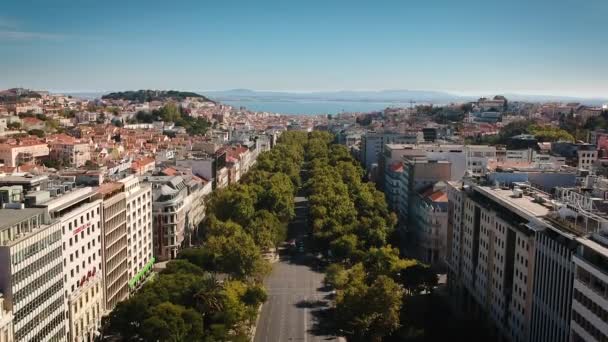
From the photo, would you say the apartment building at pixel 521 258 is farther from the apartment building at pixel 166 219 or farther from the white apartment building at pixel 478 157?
the apartment building at pixel 166 219

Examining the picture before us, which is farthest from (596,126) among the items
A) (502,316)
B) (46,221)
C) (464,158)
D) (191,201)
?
(46,221)

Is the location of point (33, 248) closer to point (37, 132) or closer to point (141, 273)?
point (141, 273)

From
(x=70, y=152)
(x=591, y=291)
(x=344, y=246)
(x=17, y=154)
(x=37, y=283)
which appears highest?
(x=591, y=291)

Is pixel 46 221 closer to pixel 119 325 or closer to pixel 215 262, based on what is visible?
pixel 119 325

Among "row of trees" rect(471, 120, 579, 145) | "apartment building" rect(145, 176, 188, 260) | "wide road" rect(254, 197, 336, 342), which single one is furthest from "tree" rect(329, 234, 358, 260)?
"row of trees" rect(471, 120, 579, 145)

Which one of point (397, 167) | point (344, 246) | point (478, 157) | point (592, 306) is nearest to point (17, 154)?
point (397, 167)

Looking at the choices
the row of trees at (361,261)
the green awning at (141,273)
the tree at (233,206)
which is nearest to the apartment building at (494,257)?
the row of trees at (361,261)

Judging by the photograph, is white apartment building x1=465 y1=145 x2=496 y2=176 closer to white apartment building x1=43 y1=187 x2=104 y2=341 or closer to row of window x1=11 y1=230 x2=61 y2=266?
white apartment building x1=43 y1=187 x2=104 y2=341
